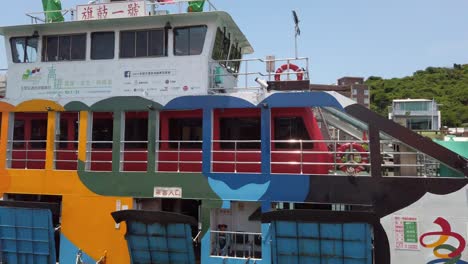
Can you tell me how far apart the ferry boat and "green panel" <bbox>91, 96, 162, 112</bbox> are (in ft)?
0.10

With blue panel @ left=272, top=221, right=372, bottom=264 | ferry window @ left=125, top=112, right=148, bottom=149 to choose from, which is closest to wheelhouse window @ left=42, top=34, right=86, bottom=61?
ferry window @ left=125, top=112, right=148, bottom=149

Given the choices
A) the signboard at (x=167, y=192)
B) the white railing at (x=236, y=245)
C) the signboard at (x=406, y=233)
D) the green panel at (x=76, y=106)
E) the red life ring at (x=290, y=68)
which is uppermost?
the red life ring at (x=290, y=68)

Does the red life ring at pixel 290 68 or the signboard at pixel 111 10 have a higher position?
the signboard at pixel 111 10

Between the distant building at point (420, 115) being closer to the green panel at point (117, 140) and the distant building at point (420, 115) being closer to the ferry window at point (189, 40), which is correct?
the ferry window at point (189, 40)

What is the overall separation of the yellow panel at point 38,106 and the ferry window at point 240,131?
4.79 metres

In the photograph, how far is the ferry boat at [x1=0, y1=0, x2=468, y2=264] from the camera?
8.58 m

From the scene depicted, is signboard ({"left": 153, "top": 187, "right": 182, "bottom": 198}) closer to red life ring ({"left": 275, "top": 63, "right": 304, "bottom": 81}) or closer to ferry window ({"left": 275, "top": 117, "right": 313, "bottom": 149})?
ferry window ({"left": 275, "top": 117, "right": 313, "bottom": 149})

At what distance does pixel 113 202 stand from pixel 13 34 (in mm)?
6552

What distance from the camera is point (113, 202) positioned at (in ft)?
33.5

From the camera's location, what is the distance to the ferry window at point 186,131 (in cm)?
1116

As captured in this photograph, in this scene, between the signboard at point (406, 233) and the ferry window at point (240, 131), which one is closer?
the signboard at point (406, 233)

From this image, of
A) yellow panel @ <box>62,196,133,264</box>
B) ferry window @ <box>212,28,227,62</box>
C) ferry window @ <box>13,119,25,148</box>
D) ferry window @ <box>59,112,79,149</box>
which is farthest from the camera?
ferry window @ <box>13,119,25,148</box>

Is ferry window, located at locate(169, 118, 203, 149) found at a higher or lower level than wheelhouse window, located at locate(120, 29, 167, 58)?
lower

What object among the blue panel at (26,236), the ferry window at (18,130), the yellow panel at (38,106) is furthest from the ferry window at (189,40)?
the ferry window at (18,130)
